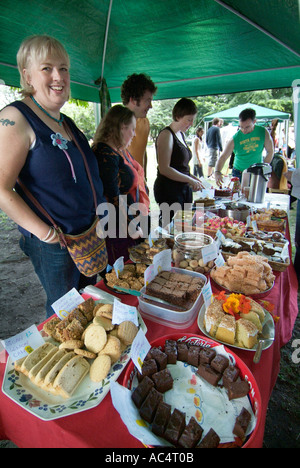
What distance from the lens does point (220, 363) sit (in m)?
0.95

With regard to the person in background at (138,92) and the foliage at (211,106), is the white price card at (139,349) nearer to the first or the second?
the person in background at (138,92)

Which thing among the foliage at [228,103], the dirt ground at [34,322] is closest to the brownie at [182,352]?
the dirt ground at [34,322]

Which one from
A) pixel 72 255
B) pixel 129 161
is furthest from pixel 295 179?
pixel 72 255

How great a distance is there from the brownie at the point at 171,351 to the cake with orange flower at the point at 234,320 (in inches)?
7.6

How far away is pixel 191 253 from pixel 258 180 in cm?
207

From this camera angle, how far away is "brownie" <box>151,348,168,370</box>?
0.98m

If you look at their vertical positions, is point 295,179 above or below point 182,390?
above

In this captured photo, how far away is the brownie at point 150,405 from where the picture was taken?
809mm

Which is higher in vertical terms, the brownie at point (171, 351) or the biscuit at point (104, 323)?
the biscuit at point (104, 323)

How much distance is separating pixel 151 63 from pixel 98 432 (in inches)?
174

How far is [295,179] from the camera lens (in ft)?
8.72

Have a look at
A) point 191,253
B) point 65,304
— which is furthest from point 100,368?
point 191,253

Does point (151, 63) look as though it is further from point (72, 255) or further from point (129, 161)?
point (72, 255)

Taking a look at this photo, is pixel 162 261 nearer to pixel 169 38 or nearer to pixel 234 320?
pixel 234 320
